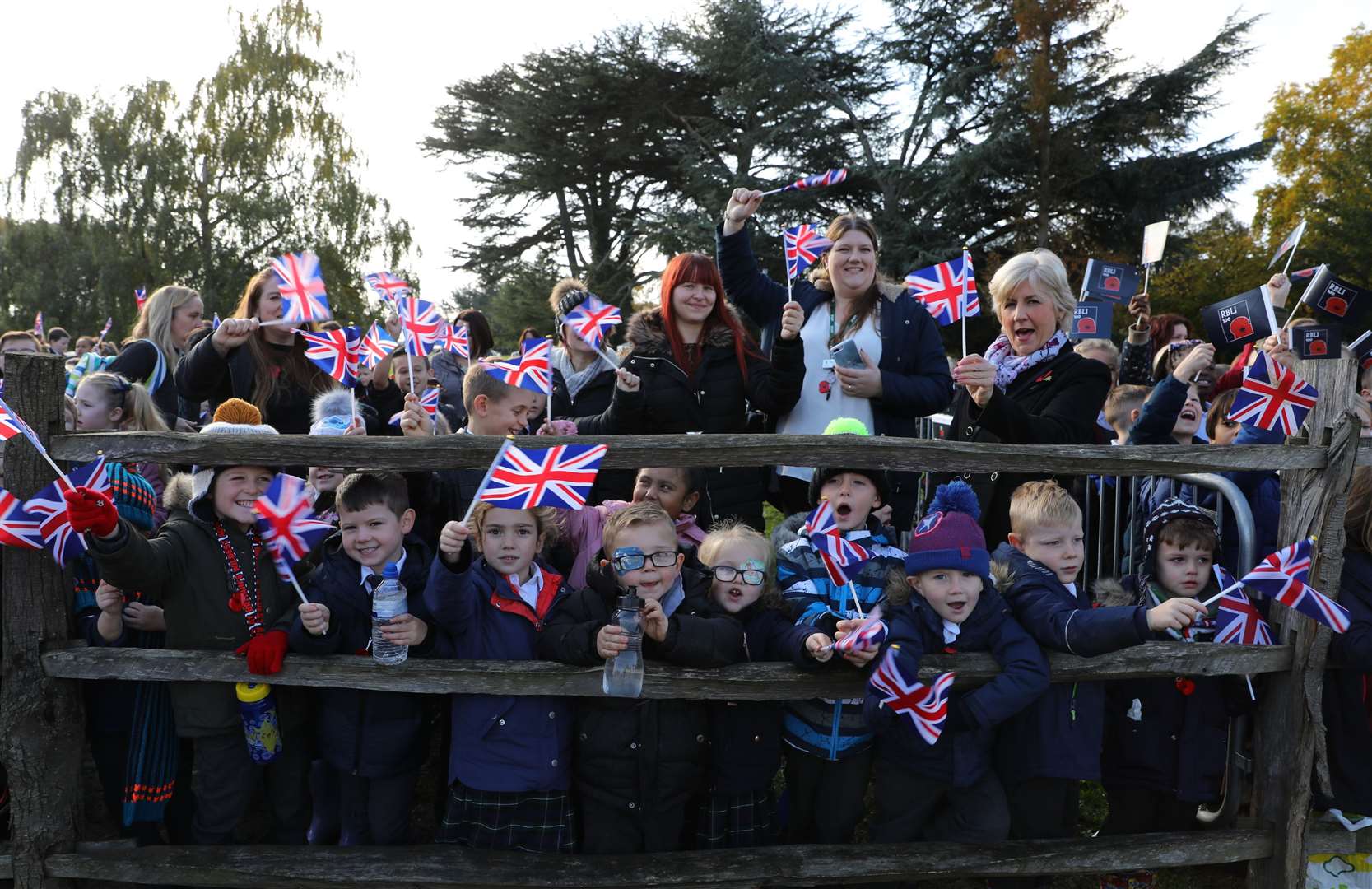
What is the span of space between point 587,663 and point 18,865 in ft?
7.40

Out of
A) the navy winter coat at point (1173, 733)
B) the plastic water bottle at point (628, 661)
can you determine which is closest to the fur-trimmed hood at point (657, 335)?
the plastic water bottle at point (628, 661)

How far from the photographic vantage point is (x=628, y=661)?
3484mm

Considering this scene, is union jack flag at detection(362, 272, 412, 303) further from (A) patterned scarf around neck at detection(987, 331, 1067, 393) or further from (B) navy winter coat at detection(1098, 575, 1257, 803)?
(B) navy winter coat at detection(1098, 575, 1257, 803)

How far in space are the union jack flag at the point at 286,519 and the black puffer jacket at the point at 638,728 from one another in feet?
2.92

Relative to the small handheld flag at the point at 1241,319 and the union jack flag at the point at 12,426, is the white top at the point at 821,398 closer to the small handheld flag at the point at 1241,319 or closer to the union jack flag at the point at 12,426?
the small handheld flag at the point at 1241,319

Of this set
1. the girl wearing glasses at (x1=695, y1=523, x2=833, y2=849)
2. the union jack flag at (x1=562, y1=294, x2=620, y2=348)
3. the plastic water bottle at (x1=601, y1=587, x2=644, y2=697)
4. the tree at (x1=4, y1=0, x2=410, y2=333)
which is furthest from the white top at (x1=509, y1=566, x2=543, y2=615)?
the tree at (x1=4, y1=0, x2=410, y2=333)

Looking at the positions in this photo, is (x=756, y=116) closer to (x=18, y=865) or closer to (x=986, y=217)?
(x=986, y=217)

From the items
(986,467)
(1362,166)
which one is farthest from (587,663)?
(1362,166)

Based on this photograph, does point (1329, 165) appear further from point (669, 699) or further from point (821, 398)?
point (669, 699)

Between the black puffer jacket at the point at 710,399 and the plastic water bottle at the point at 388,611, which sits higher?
the black puffer jacket at the point at 710,399

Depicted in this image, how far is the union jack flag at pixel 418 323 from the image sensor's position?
5.00 meters

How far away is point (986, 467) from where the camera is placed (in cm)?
367

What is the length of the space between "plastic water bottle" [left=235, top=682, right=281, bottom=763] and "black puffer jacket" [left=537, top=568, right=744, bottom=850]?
1071mm

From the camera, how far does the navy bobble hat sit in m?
3.58
